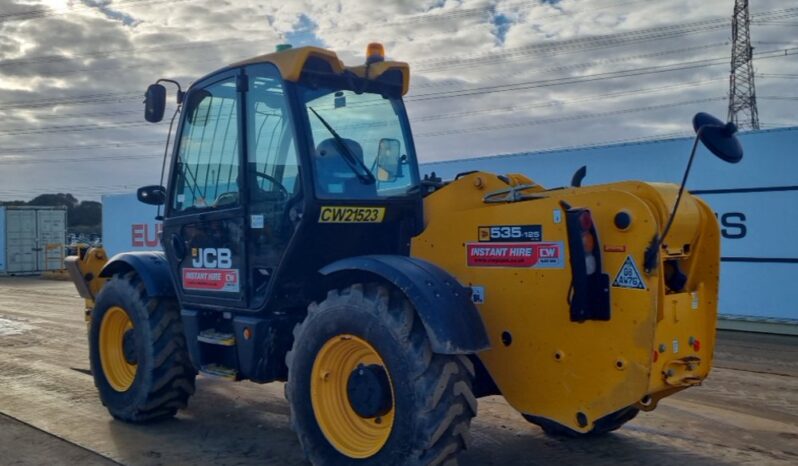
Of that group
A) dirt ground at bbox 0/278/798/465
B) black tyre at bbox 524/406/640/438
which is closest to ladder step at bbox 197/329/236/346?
dirt ground at bbox 0/278/798/465

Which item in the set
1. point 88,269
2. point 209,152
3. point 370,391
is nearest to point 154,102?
point 209,152

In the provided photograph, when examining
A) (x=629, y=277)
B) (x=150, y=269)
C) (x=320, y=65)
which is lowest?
(x=150, y=269)

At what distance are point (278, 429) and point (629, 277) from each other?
316cm

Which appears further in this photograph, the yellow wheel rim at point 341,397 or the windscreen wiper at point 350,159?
the windscreen wiper at point 350,159

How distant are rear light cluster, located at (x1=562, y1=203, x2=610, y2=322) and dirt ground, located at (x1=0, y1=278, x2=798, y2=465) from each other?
1458 millimetres

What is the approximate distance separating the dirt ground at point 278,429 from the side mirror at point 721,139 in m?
2.16

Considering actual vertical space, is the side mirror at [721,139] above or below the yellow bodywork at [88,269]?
above

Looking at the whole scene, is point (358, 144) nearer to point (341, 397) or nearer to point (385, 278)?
point (385, 278)

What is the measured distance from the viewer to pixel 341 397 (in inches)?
181

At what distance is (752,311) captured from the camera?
1212 cm

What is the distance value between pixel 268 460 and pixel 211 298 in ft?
3.99

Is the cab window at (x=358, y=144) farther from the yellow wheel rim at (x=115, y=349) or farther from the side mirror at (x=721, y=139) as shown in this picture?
the yellow wheel rim at (x=115, y=349)

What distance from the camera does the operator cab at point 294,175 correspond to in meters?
4.97

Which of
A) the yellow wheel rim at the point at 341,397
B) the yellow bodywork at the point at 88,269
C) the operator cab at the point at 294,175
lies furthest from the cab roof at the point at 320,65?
the yellow bodywork at the point at 88,269
